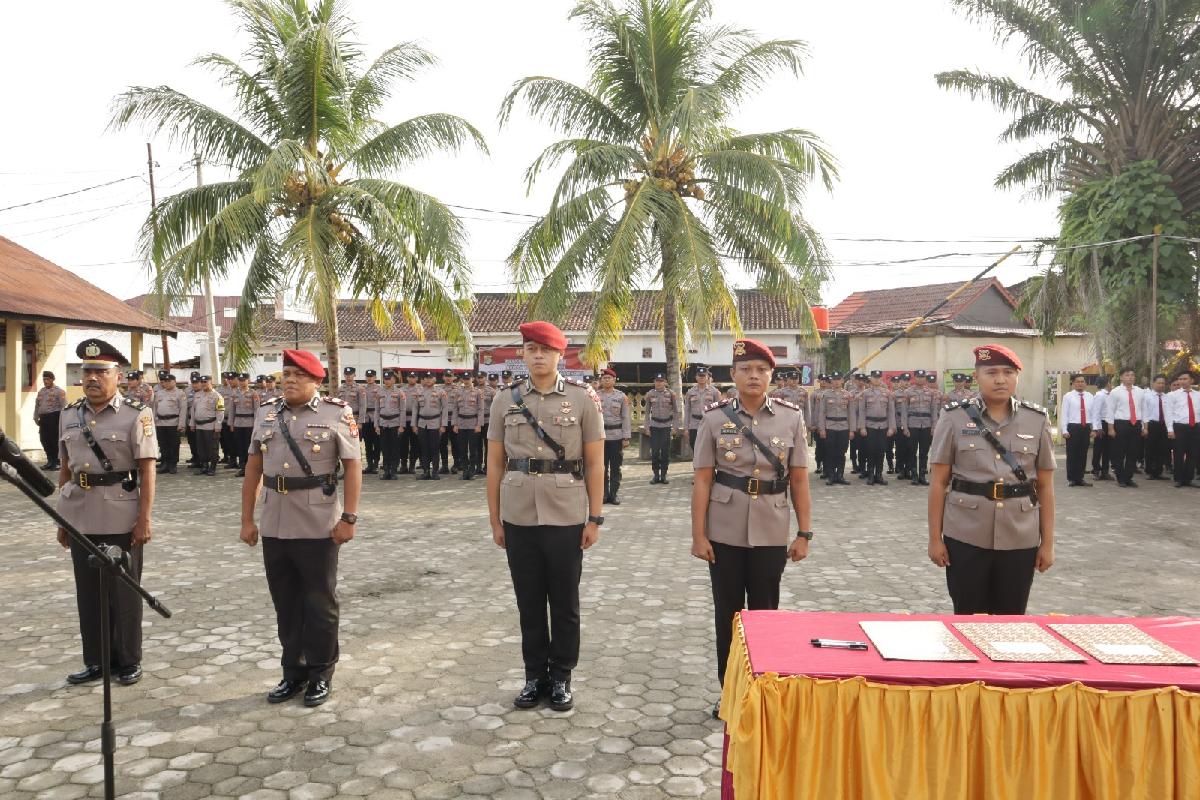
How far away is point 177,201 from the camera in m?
12.9

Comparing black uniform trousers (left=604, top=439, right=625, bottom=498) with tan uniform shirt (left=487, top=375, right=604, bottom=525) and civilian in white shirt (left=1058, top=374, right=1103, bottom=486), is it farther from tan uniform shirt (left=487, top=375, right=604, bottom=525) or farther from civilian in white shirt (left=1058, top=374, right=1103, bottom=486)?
tan uniform shirt (left=487, top=375, right=604, bottom=525)

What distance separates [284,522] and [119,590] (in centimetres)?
104

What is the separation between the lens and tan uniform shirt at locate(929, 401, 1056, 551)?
398 centimetres

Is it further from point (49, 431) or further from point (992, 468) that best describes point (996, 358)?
point (49, 431)

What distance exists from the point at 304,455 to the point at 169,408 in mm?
12416

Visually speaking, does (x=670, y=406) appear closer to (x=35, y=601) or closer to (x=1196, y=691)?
(x=35, y=601)

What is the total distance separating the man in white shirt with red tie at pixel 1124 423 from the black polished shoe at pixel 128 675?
1320 centimetres

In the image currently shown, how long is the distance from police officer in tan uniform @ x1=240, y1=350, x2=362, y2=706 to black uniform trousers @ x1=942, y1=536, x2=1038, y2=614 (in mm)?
2946

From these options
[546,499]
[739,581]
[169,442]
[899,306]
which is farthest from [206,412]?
[899,306]

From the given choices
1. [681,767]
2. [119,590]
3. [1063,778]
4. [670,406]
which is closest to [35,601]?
[119,590]

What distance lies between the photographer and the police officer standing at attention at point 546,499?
4.07 meters

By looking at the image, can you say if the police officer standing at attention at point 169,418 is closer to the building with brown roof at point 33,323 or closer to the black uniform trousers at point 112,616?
the building with brown roof at point 33,323

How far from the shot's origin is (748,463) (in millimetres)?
3994

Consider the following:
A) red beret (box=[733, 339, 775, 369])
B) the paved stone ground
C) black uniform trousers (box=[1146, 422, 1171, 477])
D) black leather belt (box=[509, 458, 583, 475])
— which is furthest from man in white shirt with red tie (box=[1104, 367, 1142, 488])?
black leather belt (box=[509, 458, 583, 475])
